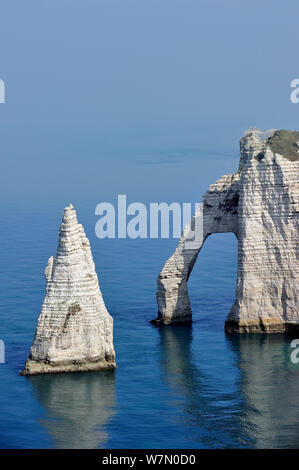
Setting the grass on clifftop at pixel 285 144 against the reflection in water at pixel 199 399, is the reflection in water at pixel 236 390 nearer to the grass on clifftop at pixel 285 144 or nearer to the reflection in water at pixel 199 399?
the reflection in water at pixel 199 399

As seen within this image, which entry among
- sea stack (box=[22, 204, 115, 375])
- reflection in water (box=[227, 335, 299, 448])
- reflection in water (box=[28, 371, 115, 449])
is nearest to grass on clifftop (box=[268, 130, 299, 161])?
reflection in water (box=[227, 335, 299, 448])

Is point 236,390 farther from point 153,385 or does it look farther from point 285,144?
point 285,144

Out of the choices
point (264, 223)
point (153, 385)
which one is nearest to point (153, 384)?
point (153, 385)

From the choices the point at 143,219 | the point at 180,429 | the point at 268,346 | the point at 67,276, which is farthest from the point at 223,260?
the point at 180,429

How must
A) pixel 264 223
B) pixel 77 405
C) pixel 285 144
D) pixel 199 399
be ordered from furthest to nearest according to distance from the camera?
pixel 264 223 → pixel 285 144 → pixel 199 399 → pixel 77 405

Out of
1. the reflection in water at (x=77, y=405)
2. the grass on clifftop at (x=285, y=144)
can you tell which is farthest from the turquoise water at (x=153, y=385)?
the grass on clifftop at (x=285, y=144)
